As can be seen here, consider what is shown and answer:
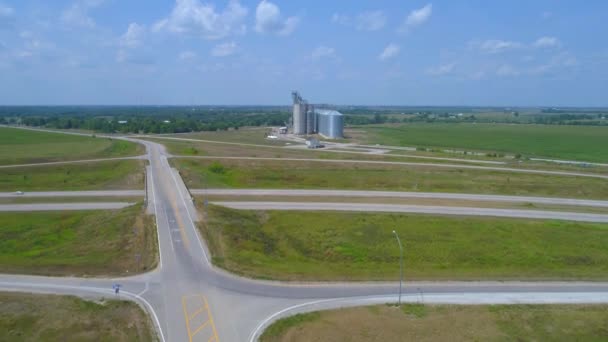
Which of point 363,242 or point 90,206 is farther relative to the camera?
point 90,206

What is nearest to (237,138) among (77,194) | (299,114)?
(299,114)

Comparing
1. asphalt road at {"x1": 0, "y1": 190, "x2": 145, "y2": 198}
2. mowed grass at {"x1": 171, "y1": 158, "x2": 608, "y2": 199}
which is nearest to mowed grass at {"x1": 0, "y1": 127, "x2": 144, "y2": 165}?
mowed grass at {"x1": 171, "y1": 158, "x2": 608, "y2": 199}

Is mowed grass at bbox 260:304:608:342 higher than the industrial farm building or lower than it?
lower

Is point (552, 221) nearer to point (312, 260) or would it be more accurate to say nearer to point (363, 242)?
point (363, 242)

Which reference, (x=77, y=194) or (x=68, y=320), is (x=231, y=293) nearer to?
(x=68, y=320)

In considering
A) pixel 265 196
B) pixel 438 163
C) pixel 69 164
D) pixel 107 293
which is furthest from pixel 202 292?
pixel 438 163

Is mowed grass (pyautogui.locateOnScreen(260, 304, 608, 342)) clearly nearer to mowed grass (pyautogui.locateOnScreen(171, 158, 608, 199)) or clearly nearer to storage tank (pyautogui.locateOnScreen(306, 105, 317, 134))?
mowed grass (pyautogui.locateOnScreen(171, 158, 608, 199))
